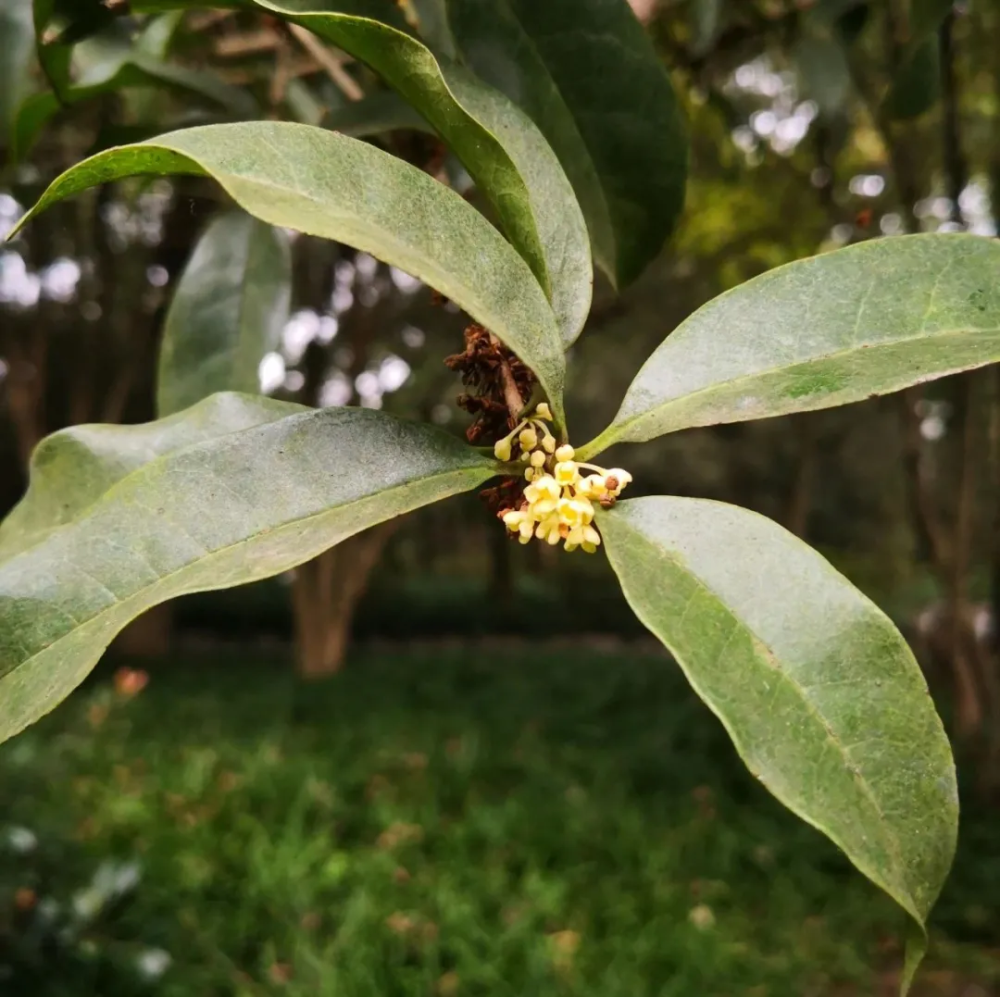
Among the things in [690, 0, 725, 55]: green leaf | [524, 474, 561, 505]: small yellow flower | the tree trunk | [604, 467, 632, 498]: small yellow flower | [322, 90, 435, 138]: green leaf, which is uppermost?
[322, 90, 435, 138]: green leaf

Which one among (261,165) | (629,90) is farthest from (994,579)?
(261,165)

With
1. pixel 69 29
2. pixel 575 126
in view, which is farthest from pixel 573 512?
pixel 69 29

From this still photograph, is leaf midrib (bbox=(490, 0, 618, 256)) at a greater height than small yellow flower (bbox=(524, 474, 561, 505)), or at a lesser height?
greater

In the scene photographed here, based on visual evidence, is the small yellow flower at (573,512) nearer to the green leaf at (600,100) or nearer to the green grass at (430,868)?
the green leaf at (600,100)

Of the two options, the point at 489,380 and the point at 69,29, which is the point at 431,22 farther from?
the point at 489,380

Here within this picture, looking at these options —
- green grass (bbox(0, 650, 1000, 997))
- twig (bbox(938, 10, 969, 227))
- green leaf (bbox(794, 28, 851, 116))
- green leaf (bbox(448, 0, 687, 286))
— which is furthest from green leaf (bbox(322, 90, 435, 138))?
green grass (bbox(0, 650, 1000, 997))

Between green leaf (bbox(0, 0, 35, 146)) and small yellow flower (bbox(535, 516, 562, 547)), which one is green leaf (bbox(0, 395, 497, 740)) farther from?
green leaf (bbox(0, 0, 35, 146))

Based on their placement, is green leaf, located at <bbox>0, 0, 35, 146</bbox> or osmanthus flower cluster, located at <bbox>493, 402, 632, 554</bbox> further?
green leaf, located at <bbox>0, 0, 35, 146</bbox>

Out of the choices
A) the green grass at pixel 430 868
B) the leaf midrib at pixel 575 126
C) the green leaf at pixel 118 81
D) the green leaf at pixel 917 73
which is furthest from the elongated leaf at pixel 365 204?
the green grass at pixel 430 868
